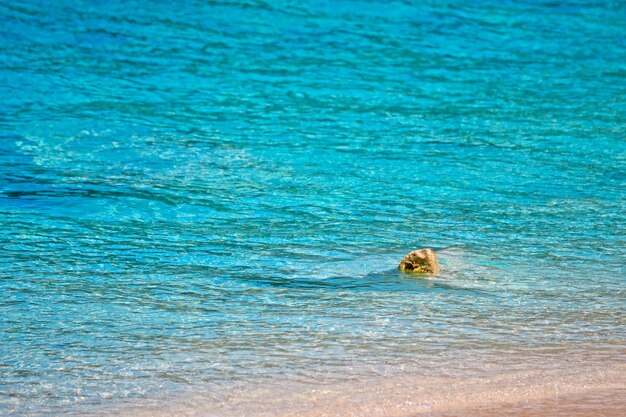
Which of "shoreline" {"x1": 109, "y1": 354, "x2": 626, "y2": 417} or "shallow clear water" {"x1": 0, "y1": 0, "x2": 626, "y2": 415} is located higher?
"shoreline" {"x1": 109, "y1": 354, "x2": 626, "y2": 417}

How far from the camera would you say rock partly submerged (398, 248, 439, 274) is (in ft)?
14.1

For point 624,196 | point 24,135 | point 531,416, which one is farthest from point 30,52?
point 531,416

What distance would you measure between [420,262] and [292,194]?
179 cm

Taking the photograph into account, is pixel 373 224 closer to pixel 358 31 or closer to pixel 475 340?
pixel 475 340

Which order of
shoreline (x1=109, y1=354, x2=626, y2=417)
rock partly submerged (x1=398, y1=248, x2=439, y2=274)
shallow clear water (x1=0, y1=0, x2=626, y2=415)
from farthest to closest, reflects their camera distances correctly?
rock partly submerged (x1=398, y1=248, x2=439, y2=274) < shallow clear water (x1=0, y1=0, x2=626, y2=415) < shoreline (x1=109, y1=354, x2=626, y2=417)

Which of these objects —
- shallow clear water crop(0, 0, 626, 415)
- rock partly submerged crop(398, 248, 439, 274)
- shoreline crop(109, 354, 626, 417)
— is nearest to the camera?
shoreline crop(109, 354, 626, 417)

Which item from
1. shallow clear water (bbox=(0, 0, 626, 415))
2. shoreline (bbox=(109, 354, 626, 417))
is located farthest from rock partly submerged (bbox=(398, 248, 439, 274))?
shoreline (bbox=(109, 354, 626, 417))

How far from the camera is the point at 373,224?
5262mm

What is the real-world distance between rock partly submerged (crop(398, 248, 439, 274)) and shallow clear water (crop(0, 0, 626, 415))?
0.09 metres

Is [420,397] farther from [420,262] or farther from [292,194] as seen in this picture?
[292,194]

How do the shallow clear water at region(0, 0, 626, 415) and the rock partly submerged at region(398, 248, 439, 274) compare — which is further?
the rock partly submerged at region(398, 248, 439, 274)

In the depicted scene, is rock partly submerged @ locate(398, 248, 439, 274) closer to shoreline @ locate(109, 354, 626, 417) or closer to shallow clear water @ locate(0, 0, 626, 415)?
shallow clear water @ locate(0, 0, 626, 415)

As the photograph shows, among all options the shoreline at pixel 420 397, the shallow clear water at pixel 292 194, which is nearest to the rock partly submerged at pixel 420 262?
the shallow clear water at pixel 292 194

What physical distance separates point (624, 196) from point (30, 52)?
21.0 feet
